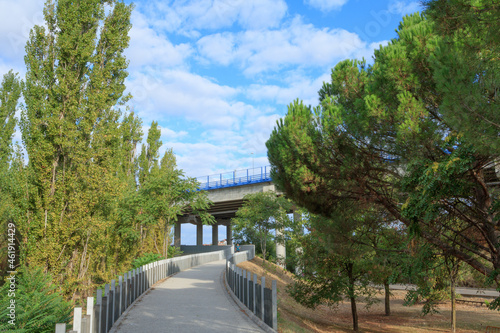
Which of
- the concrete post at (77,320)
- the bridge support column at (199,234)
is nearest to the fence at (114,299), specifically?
the concrete post at (77,320)

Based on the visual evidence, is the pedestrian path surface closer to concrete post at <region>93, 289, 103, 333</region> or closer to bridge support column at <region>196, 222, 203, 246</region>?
concrete post at <region>93, 289, 103, 333</region>

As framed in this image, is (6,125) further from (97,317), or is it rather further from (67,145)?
(97,317)

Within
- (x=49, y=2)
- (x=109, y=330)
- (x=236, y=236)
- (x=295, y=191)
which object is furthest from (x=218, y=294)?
(x=236, y=236)

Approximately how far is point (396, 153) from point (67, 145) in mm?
12884

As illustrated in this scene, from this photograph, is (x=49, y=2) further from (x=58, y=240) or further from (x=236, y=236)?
(x=236, y=236)

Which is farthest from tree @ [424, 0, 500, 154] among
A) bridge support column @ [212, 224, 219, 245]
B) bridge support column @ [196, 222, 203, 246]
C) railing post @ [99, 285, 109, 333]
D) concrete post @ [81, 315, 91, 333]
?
bridge support column @ [212, 224, 219, 245]

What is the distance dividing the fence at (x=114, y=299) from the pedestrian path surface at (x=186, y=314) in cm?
35

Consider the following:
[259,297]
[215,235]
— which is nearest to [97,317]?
[259,297]

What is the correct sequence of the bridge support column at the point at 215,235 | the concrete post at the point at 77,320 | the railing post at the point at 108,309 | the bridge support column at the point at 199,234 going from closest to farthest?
the concrete post at the point at 77,320, the railing post at the point at 108,309, the bridge support column at the point at 199,234, the bridge support column at the point at 215,235

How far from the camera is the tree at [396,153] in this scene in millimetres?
8805

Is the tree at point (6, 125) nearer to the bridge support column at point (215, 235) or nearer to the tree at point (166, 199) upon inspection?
the tree at point (166, 199)

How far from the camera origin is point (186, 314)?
36.5 ft

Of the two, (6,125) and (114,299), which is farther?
(6,125)

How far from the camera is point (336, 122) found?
11219 millimetres
